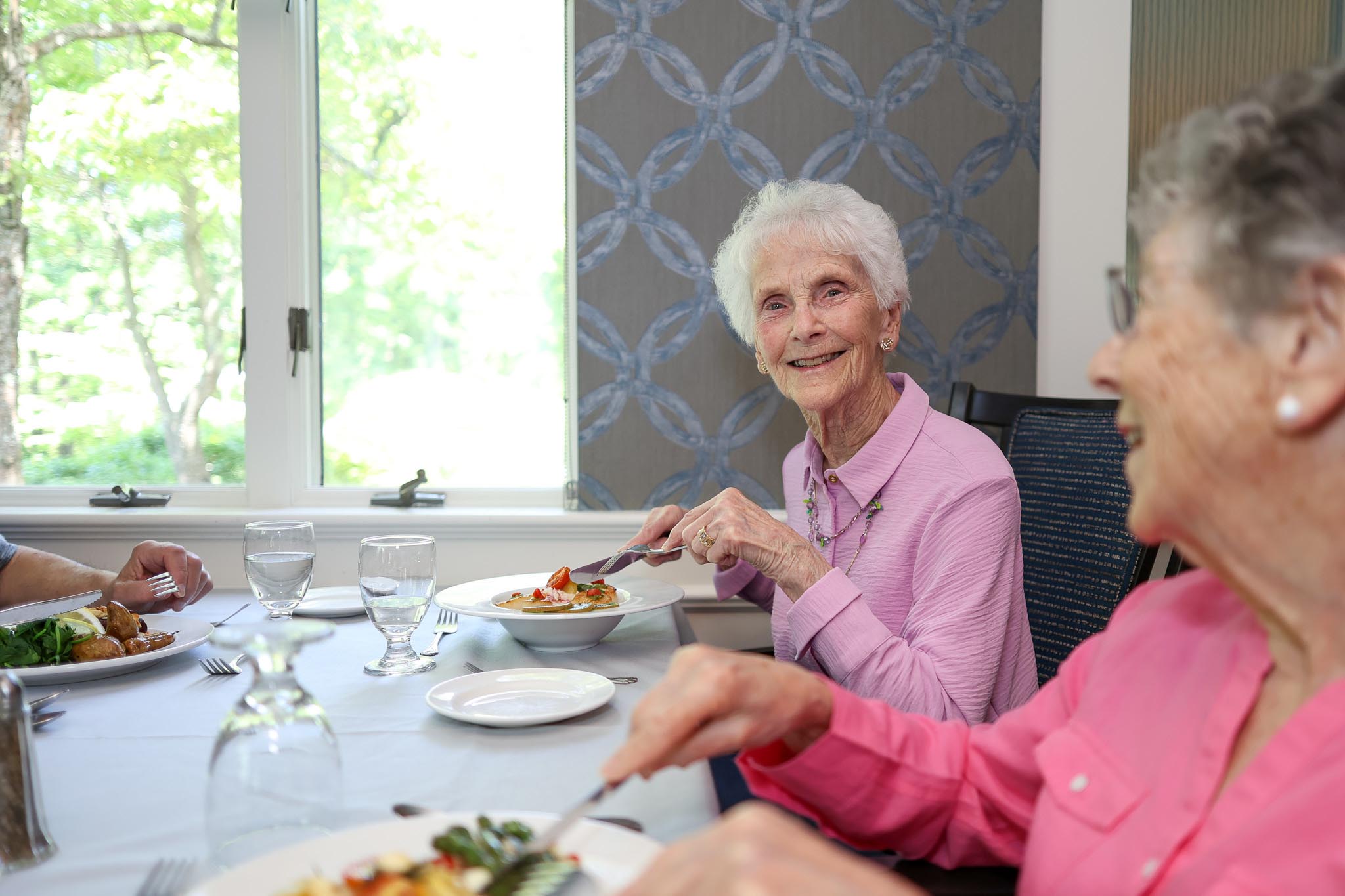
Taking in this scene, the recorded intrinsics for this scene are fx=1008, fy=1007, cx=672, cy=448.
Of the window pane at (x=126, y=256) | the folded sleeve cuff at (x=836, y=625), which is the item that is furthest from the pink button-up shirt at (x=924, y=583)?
the window pane at (x=126, y=256)

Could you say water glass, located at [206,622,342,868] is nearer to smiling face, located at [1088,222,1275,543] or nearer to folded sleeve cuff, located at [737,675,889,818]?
folded sleeve cuff, located at [737,675,889,818]

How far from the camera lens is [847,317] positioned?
1.81 metres

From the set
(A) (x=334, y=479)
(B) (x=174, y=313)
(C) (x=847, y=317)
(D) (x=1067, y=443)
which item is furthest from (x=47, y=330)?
(D) (x=1067, y=443)

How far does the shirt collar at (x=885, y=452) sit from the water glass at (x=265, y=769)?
42.3 inches

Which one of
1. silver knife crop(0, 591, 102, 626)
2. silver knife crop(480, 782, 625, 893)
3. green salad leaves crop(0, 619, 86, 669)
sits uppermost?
silver knife crop(480, 782, 625, 893)

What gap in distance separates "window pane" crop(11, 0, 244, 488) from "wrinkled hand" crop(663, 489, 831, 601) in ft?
5.65

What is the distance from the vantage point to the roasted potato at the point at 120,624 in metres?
1.45

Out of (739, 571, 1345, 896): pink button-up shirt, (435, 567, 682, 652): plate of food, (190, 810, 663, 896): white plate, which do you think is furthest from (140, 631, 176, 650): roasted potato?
(739, 571, 1345, 896): pink button-up shirt

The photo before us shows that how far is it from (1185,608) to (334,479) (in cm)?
237

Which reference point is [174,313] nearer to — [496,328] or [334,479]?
[334,479]

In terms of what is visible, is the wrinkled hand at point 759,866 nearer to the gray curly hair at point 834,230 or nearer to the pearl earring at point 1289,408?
the pearl earring at point 1289,408

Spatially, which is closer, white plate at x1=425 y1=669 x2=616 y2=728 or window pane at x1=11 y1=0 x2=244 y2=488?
white plate at x1=425 y1=669 x2=616 y2=728

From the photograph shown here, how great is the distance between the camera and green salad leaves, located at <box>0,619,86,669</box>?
1.32 meters

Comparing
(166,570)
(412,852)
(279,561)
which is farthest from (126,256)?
(412,852)
